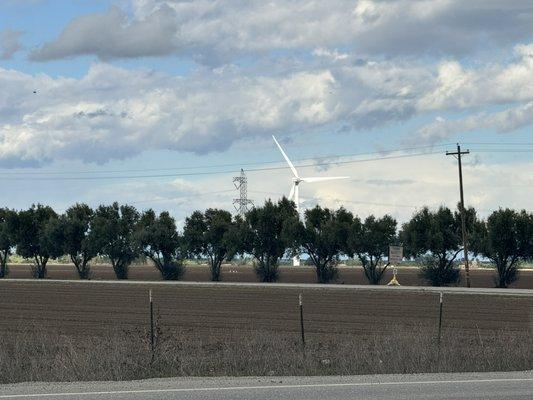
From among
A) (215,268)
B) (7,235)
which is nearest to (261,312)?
(215,268)

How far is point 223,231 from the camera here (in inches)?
3743

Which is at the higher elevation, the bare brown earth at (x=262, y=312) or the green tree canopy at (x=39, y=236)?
the green tree canopy at (x=39, y=236)

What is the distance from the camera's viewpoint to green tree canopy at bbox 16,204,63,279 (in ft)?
341

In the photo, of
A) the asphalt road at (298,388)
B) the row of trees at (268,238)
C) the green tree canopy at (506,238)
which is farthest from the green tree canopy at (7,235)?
the asphalt road at (298,388)

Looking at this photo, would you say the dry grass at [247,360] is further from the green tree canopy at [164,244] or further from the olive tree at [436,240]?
the green tree canopy at [164,244]

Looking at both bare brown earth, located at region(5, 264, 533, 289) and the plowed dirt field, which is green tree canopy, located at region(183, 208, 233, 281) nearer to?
bare brown earth, located at region(5, 264, 533, 289)

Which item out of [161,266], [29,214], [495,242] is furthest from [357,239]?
[29,214]

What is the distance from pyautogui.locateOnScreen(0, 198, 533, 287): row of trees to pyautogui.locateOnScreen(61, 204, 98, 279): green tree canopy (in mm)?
109

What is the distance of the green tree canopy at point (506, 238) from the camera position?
76.2 metres

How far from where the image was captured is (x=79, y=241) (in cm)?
10475

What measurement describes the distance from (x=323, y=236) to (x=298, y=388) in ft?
237

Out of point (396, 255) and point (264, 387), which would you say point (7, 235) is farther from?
point (264, 387)

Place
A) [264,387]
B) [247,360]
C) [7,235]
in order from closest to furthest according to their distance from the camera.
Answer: [264,387]
[247,360]
[7,235]

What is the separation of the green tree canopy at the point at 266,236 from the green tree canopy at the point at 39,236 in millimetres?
23221
